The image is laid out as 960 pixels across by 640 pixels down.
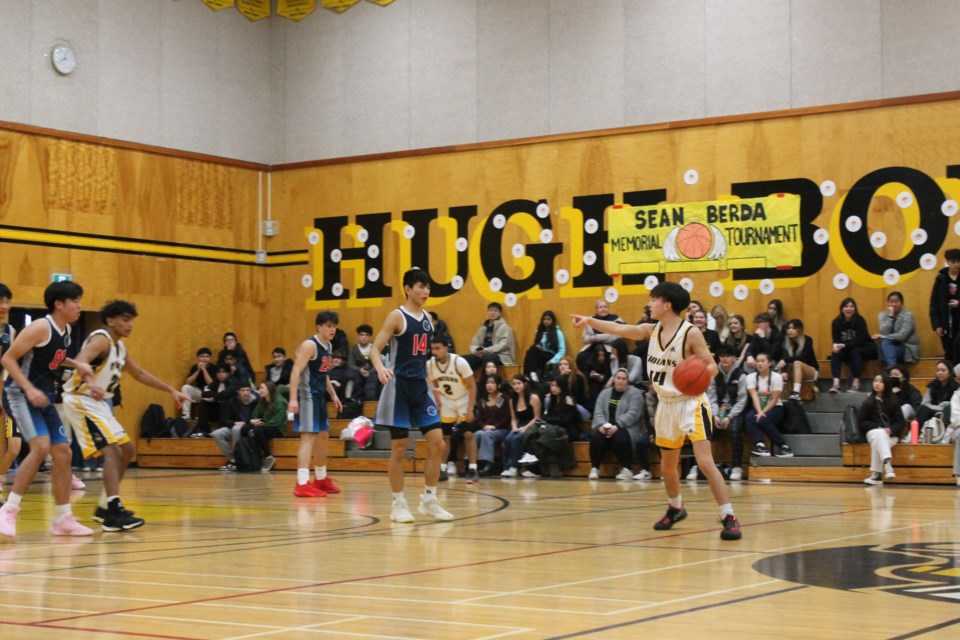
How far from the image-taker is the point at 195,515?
38.6 ft

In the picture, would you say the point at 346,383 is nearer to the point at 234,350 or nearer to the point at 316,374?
the point at 234,350

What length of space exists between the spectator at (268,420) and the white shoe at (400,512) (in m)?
10.5

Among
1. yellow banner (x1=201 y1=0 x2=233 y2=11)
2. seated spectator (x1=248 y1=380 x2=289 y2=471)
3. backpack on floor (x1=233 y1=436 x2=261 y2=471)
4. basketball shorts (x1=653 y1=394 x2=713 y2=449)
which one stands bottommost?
backpack on floor (x1=233 y1=436 x2=261 y2=471)

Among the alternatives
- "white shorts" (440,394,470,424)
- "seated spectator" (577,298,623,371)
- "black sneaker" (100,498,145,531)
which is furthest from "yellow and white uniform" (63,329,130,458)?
"seated spectator" (577,298,623,371)

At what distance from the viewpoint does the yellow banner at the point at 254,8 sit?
80.2ft

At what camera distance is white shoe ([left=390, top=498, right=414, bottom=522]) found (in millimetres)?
10555

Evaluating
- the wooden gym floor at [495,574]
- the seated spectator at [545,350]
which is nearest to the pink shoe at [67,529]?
the wooden gym floor at [495,574]

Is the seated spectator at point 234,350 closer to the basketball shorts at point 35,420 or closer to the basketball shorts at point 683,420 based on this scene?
the basketball shorts at point 35,420

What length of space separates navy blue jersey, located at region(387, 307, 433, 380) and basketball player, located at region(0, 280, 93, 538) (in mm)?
2465

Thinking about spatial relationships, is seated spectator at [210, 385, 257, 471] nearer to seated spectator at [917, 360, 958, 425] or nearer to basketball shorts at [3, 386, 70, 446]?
seated spectator at [917, 360, 958, 425]

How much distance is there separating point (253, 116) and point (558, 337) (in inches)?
319

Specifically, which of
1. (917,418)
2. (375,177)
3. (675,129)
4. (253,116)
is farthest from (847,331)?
(253,116)

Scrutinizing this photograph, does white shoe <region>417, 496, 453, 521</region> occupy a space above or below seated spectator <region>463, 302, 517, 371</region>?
below

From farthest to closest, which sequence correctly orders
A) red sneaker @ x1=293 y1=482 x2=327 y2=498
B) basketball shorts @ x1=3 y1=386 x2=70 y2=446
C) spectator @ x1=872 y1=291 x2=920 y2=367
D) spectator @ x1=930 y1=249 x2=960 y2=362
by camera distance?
spectator @ x1=872 y1=291 x2=920 y2=367 → spectator @ x1=930 y1=249 x2=960 y2=362 → red sneaker @ x1=293 y1=482 x2=327 y2=498 → basketball shorts @ x1=3 y1=386 x2=70 y2=446
